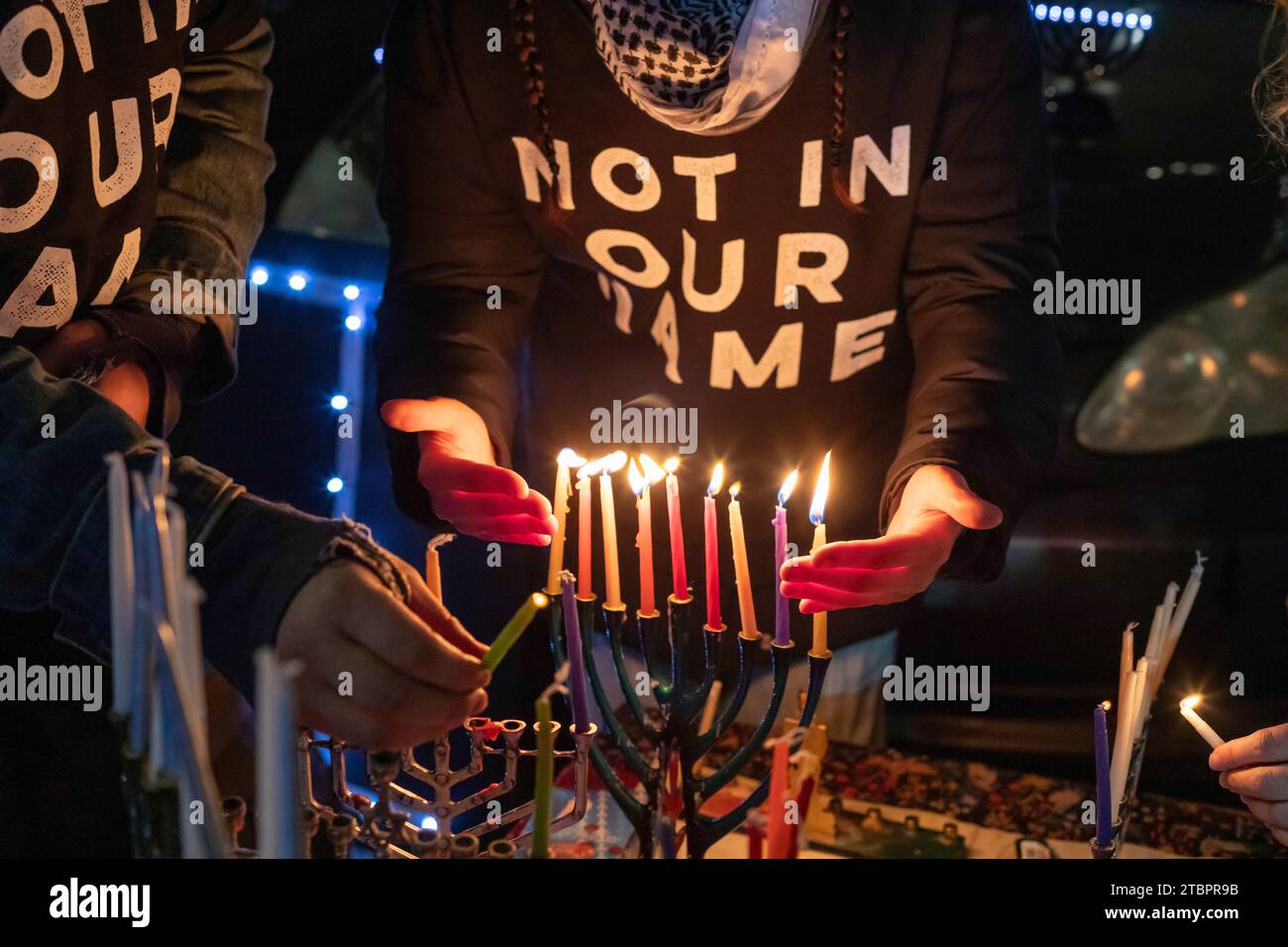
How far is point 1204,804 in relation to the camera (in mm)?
1499

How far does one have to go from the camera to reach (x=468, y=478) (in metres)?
1.47

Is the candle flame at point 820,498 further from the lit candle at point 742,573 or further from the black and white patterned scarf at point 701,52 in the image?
the black and white patterned scarf at point 701,52

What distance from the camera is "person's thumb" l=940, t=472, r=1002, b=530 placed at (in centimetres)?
148

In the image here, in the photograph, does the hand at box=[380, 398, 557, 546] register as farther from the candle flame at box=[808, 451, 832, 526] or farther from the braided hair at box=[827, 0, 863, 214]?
the braided hair at box=[827, 0, 863, 214]

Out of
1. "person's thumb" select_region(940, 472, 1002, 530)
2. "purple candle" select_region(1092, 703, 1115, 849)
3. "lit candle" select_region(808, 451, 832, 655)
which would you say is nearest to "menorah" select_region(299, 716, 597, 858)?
"lit candle" select_region(808, 451, 832, 655)

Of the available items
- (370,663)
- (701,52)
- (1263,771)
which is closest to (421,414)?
(701,52)

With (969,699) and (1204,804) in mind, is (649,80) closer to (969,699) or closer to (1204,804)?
(1204,804)

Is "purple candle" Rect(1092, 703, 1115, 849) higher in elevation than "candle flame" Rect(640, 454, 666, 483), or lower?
lower

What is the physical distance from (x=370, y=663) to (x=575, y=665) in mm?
215

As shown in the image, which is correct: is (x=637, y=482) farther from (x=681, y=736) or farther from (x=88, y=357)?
(x=88, y=357)

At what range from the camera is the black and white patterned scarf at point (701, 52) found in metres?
1.38

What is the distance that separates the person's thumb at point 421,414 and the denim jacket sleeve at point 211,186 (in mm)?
212

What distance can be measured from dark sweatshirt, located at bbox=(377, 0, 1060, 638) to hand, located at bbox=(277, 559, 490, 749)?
666 millimetres
